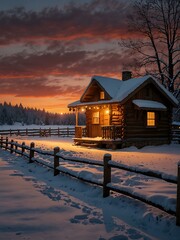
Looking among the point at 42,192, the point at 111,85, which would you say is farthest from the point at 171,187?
the point at 111,85

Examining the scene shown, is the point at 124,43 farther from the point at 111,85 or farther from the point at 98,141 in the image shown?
the point at 98,141

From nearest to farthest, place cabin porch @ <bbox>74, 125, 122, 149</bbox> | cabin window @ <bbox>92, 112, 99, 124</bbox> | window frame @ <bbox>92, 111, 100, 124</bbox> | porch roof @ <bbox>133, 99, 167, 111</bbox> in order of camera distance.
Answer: cabin porch @ <bbox>74, 125, 122, 149</bbox>
porch roof @ <bbox>133, 99, 167, 111</bbox>
window frame @ <bbox>92, 111, 100, 124</bbox>
cabin window @ <bbox>92, 112, 99, 124</bbox>

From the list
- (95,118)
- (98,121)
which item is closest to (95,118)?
(95,118)

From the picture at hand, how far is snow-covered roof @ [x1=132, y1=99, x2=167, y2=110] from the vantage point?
21608 millimetres

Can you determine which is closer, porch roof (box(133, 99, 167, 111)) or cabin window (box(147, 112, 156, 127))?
porch roof (box(133, 99, 167, 111))

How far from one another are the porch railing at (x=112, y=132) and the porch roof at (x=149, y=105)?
91.6 inches

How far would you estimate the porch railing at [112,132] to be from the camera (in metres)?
21.5

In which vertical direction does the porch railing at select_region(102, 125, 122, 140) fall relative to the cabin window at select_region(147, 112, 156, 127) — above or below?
below

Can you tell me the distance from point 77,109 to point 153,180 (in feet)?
57.6

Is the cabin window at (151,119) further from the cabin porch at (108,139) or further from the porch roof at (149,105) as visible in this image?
the cabin porch at (108,139)

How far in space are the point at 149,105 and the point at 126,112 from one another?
1923 millimetres

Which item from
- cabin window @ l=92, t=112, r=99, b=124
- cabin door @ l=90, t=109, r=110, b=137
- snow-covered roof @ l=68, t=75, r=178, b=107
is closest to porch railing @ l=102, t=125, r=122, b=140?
snow-covered roof @ l=68, t=75, r=178, b=107

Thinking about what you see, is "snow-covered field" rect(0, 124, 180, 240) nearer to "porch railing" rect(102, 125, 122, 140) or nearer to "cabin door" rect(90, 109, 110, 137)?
"porch railing" rect(102, 125, 122, 140)

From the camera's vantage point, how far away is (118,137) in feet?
73.6
